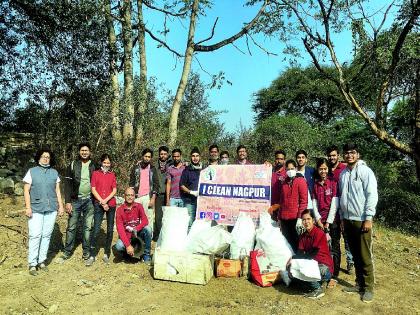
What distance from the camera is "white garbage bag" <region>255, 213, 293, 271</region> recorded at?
513cm

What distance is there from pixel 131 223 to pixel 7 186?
15.0ft

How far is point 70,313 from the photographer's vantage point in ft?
14.4

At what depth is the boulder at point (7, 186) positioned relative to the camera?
880 centimetres

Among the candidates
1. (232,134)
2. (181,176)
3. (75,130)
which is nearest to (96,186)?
(181,176)

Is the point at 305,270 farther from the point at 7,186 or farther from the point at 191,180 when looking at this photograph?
the point at 7,186

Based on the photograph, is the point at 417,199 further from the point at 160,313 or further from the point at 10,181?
the point at 10,181

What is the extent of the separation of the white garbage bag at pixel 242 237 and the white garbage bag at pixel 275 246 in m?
0.22

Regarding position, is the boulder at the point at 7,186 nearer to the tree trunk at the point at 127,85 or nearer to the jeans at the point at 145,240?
the tree trunk at the point at 127,85

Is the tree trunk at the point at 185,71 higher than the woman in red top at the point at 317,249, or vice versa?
the tree trunk at the point at 185,71

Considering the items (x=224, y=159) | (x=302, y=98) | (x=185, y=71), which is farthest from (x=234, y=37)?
(x=302, y=98)

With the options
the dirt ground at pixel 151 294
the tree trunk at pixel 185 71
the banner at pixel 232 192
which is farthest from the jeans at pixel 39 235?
the tree trunk at pixel 185 71

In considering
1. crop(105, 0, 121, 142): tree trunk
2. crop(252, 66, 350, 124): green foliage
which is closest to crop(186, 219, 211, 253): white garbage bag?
crop(105, 0, 121, 142): tree trunk

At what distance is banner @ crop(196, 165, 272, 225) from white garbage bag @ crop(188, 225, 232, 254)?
77cm

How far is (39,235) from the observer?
5.44 m
